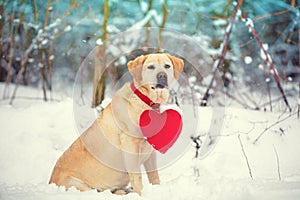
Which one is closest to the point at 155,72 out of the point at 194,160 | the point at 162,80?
the point at 162,80

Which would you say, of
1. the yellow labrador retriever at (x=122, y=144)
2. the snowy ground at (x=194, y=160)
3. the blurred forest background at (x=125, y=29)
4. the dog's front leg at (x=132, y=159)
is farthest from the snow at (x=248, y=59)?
the dog's front leg at (x=132, y=159)

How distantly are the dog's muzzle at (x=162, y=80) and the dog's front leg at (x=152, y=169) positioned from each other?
27 centimetres

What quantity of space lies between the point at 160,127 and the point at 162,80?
18 cm

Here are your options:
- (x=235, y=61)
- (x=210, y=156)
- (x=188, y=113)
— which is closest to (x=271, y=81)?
(x=235, y=61)

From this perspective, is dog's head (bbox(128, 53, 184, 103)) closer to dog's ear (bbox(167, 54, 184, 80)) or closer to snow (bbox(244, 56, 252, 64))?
dog's ear (bbox(167, 54, 184, 80))

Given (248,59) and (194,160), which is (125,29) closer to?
(248,59)

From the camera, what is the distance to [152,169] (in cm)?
148

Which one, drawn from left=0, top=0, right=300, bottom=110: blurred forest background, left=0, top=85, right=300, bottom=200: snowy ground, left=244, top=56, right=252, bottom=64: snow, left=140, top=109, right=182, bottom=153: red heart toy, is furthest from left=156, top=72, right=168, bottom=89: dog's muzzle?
left=244, top=56, right=252, bottom=64: snow

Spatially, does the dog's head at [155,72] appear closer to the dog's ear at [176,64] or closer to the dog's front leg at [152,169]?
the dog's ear at [176,64]

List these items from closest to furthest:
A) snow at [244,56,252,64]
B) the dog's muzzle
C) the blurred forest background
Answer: the dog's muzzle → the blurred forest background → snow at [244,56,252,64]

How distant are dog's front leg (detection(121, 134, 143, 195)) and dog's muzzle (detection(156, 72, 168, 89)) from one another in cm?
22

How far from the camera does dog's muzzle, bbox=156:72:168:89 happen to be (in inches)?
53.6

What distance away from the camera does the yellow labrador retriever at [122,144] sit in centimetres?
138

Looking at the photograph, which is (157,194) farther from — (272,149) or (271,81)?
(271,81)
